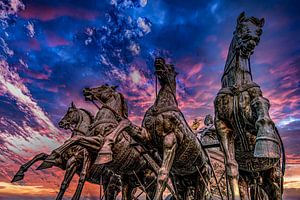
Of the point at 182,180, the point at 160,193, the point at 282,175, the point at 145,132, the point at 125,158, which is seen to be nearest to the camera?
the point at 160,193

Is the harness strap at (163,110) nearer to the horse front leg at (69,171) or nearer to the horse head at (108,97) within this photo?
the horse head at (108,97)

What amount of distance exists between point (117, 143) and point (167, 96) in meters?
2.27

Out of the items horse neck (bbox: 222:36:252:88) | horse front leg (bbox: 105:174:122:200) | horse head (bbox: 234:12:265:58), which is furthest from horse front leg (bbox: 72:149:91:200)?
horse head (bbox: 234:12:265:58)

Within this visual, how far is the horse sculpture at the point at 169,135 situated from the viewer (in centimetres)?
609

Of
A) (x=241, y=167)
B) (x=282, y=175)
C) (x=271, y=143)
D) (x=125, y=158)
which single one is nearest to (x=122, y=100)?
(x=125, y=158)

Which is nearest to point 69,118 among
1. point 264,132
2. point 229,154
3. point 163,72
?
point 163,72

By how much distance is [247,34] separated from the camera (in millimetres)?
5566

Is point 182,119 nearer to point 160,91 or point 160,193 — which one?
point 160,91

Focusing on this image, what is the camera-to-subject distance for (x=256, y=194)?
22.9 ft

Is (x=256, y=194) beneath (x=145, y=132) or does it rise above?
beneath

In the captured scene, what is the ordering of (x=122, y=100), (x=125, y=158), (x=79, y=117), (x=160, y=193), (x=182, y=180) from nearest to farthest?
(x=160, y=193) < (x=182, y=180) < (x=125, y=158) < (x=122, y=100) < (x=79, y=117)

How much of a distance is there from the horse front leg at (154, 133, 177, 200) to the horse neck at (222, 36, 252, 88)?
1.36 metres

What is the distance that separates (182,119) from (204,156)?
51.4 inches

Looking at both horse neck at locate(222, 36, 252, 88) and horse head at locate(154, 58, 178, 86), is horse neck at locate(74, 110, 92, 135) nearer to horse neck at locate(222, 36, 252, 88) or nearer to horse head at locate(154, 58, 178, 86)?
horse head at locate(154, 58, 178, 86)
